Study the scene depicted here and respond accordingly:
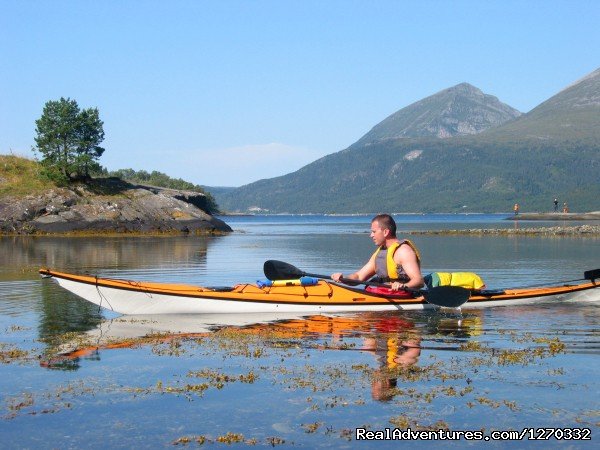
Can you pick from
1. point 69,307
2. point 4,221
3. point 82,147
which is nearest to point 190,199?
point 82,147

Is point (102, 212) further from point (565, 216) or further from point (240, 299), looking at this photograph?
point (565, 216)

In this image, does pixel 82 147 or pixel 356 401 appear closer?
pixel 356 401

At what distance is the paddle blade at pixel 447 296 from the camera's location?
674 inches

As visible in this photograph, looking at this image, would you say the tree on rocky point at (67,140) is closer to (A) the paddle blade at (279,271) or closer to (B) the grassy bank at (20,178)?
(B) the grassy bank at (20,178)

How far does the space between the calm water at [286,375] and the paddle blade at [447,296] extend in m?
0.37

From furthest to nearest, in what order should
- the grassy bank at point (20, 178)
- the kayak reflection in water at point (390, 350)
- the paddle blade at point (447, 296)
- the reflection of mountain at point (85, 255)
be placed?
the grassy bank at point (20, 178), the reflection of mountain at point (85, 255), the paddle blade at point (447, 296), the kayak reflection in water at point (390, 350)

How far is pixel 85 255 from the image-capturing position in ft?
125

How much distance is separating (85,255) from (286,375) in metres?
28.9

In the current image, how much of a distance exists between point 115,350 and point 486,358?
6.22 meters

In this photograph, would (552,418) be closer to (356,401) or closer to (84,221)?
(356,401)

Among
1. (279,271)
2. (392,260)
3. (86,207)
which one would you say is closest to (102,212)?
(86,207)

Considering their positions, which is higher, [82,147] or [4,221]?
[82,147]

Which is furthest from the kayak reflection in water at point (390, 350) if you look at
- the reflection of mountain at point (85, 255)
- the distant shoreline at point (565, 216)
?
the distant shoreline at point (565, 216)

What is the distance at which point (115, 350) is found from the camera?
13.3 m
